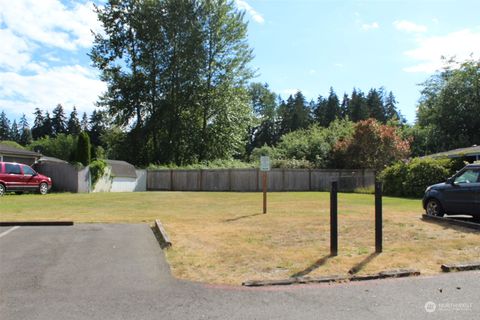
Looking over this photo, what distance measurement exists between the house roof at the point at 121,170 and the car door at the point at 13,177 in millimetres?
7799

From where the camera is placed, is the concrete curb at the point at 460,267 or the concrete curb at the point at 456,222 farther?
the concrete curb at the point at 456,222

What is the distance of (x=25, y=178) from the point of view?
2452cm

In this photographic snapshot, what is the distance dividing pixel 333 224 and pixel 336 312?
11.0 feet

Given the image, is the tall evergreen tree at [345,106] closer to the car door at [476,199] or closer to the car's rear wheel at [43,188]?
the car's rear wheel at [43,188]

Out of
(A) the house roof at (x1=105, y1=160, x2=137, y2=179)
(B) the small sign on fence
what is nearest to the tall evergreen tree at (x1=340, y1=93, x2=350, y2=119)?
(A) the house roof at (x1=105, y1=160, x2=137, y2=179)

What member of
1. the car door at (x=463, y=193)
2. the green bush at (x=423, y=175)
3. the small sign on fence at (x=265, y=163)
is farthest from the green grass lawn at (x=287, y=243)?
the green bush at (x=423, y=175)

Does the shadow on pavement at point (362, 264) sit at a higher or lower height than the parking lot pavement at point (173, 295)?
higher

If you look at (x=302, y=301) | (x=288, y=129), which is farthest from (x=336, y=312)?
(x=288, y=129)

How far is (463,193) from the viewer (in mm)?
12727

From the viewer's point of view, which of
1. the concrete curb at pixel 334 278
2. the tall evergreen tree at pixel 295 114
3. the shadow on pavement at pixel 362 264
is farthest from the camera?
the tall evergreen tree at pixel 295 114

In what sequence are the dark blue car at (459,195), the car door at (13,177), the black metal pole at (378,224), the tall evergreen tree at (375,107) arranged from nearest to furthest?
the black metal pole at (378,224), the dark blue car at (459,195), the car door at (13,177), the tall evergreen tree at (375,107)

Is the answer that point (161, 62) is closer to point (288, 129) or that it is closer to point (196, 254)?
point (196, 254)

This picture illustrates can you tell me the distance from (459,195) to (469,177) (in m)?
0.59

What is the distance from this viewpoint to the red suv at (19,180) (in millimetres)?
23406
